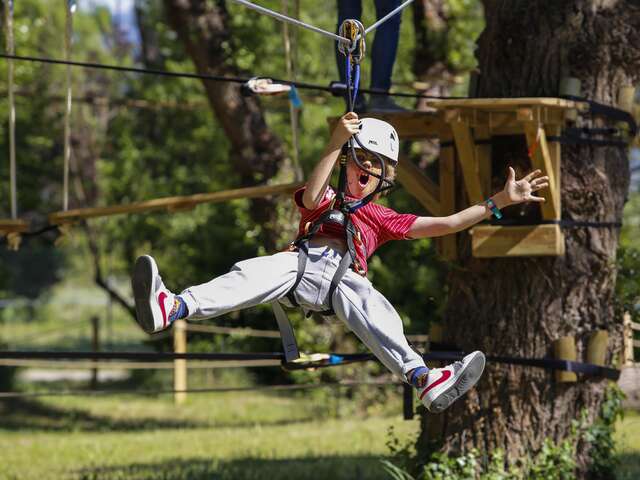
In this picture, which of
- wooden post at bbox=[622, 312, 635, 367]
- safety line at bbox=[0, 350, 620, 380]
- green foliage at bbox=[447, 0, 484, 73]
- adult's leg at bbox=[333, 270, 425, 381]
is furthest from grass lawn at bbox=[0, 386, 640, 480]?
green foliage at bbox=[447, 0, 484, 73]

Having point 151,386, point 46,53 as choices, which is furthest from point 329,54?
point 151,386

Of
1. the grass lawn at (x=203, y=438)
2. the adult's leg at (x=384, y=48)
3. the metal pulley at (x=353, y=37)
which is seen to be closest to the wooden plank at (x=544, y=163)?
the adult's leg at (x=384, y=48)

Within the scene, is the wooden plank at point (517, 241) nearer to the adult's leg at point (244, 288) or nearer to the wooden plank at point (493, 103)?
the wooden plank at point (493, 103)

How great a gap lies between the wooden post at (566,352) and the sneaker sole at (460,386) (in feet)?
6.83

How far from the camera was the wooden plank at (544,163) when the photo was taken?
5.70 m

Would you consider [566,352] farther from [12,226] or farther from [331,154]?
→ [12,226]

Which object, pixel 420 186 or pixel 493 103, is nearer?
pixel 493 103

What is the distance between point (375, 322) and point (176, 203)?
3029 mm

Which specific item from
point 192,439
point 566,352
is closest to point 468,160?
point 566,352

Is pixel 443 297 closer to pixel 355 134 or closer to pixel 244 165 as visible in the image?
pixel 355 134

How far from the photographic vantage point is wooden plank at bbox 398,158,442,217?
21.2 ft

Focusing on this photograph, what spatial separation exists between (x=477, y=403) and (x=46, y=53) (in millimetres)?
14411

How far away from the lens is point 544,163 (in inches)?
231

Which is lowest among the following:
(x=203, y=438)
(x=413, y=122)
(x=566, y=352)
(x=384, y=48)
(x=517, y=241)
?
(x=203, y=438)
